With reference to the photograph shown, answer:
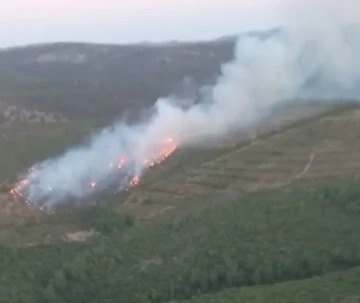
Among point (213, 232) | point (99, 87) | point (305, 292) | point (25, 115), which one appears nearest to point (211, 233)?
point (213, 232)

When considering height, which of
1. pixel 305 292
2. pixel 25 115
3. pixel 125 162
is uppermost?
pixel 25 115

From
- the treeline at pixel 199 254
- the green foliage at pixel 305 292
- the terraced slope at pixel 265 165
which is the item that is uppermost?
the terraced slope at pixel 265 165

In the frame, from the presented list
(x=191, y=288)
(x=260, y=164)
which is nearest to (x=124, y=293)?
(x=191, y=288)

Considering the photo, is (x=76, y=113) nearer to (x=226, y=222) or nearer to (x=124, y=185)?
(x=124, y=185)

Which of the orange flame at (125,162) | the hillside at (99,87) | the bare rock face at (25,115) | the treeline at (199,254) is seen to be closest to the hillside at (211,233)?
the treeline at (199,254)

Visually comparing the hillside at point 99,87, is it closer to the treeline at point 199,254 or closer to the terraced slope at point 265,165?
the terraced slope at point 265,165

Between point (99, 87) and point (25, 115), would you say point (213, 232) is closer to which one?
point (25, 115)
